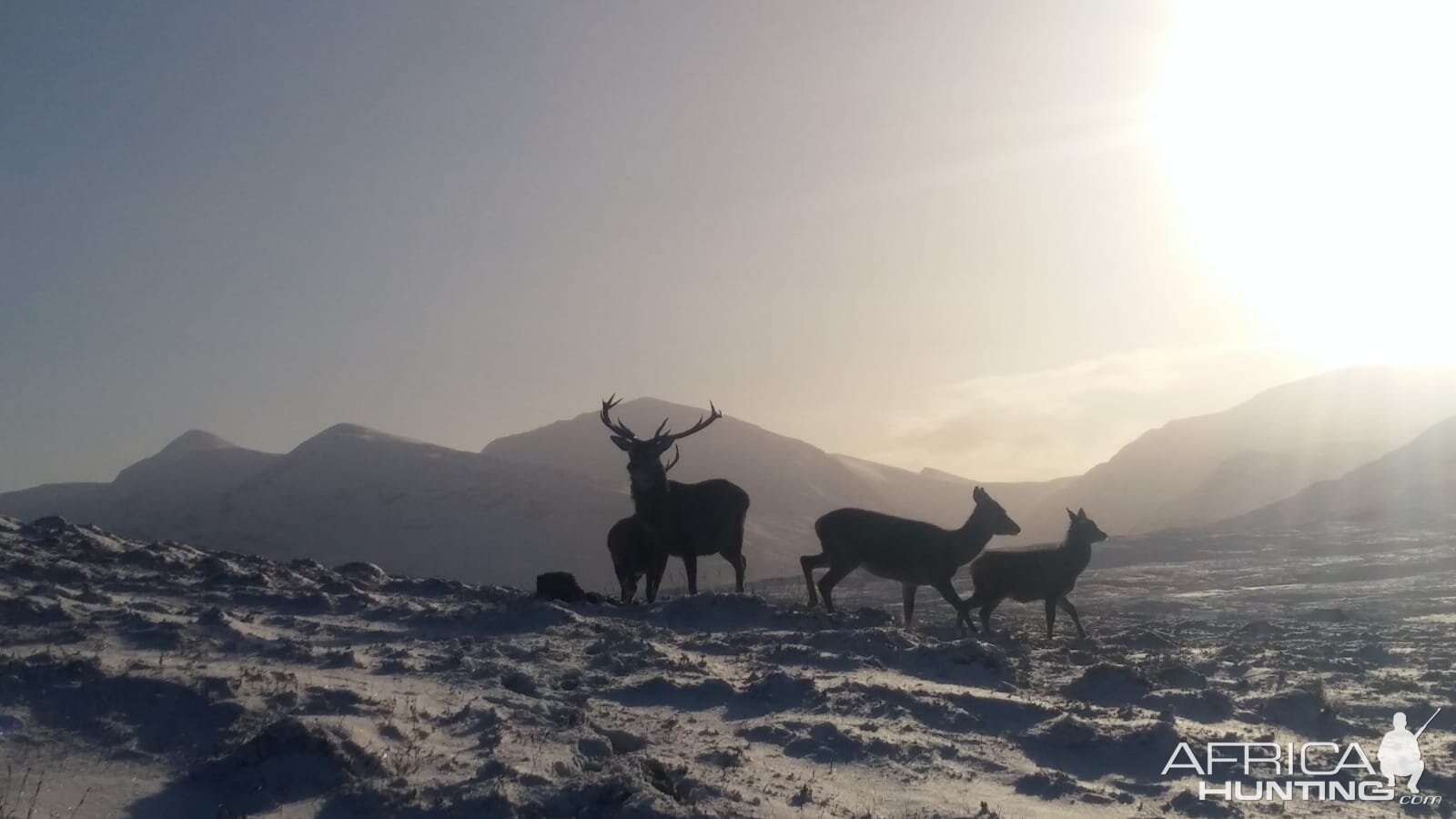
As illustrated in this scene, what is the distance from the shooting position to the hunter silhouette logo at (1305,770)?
6.73m

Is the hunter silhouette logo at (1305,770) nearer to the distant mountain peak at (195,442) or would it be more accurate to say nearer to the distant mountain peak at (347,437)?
the distant mountain peak at (347,437)

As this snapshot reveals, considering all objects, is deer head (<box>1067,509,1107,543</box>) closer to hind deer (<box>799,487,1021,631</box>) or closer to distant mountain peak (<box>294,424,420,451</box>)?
hind deer (<box>799,487,1021,631</box>)

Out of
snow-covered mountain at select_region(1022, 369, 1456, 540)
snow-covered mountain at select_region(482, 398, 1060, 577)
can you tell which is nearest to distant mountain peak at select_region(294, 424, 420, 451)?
snow-covered mountain at select_region(482, 398, 1060, 577)

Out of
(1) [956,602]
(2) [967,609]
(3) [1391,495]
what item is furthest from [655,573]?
(3) [1391,495]

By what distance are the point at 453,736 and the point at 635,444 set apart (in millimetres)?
8878

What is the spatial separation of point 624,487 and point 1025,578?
69.3 meters

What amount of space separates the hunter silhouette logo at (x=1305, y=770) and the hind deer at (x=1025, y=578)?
5.93m

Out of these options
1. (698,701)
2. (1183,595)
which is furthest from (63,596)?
(1183,595)

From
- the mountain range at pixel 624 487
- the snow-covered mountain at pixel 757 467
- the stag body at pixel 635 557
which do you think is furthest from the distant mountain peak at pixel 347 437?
the stag body at pixel 635 557

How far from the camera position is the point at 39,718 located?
6094mm

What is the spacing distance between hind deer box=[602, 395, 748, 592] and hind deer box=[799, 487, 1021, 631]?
53.3 inches

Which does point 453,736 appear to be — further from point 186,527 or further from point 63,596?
point 186,527

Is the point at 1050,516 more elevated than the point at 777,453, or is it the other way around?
the point at 777,453

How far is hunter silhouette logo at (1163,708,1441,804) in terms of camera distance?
673 centimetres
